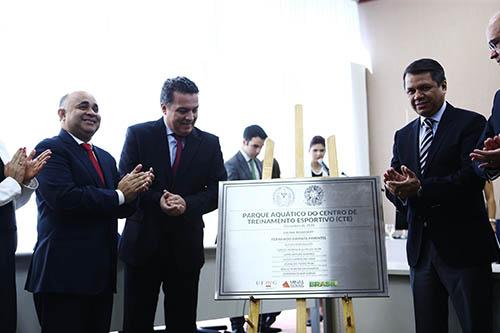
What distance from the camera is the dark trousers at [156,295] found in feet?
7.01

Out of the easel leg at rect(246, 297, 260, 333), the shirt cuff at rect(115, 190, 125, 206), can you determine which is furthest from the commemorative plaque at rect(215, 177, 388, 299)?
the shirt cuff at rect(115, 190, 125, 206)

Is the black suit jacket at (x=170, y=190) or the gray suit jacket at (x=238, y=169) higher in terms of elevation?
the gray suit jacket at (x=238, y=169)

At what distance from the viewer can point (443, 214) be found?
204cm

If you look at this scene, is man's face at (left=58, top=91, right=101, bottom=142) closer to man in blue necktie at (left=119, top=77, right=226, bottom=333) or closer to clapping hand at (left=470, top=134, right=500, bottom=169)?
man in blue necktie at (left=119, top=77, right=226, bottom=333)

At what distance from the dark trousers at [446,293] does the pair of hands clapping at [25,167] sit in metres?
1.50

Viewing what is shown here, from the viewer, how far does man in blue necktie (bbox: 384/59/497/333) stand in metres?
1.94

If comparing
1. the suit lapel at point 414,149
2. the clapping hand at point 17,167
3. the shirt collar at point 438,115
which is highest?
the shirt collar at point 438,115

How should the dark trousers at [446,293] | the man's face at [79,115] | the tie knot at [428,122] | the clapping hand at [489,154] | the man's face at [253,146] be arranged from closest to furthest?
the clapping hand at [489,154]
the dark trousers at [446,293]
the tie knot at [428,122]
the man's face at [79,115]
the man's face at [253,146]

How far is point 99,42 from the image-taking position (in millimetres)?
4102

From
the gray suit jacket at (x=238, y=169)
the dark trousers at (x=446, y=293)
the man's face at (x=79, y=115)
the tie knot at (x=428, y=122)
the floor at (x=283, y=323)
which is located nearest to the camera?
the dark trousers at (x=446, y=293)

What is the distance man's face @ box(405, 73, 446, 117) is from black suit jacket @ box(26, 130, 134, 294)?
127 cm

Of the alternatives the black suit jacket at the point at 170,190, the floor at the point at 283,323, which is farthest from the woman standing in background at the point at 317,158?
the black suit jacket at the point at 170,190

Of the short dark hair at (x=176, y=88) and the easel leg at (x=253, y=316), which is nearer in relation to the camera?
the easel leg at (x=253, y=316)

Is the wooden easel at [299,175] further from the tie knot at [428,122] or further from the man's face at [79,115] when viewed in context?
the man's face at [79,115]
